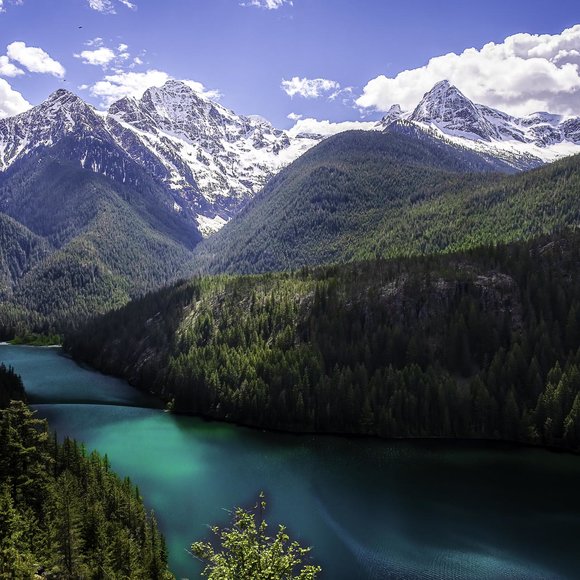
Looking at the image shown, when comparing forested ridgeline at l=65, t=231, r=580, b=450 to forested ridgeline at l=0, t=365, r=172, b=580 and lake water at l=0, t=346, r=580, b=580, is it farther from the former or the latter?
forested ridgeline at l=0, t=365, r=172, b=580

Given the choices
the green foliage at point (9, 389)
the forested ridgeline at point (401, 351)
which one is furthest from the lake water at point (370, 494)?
the green foliage at point (9, 389)

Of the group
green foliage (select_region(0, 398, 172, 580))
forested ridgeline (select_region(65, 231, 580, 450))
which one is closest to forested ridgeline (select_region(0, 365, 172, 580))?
green foliage (select_region(0, 398, 172, 580))

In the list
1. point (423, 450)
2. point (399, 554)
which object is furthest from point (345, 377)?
point (399, 554)

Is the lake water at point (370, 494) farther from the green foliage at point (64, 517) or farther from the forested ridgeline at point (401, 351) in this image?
the green foliage at point (64, 517)

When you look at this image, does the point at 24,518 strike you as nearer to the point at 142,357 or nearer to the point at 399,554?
the point at 399,554

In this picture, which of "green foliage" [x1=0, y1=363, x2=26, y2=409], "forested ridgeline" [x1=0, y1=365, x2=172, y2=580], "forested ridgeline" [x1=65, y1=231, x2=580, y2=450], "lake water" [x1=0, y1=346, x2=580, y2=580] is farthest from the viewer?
"green foliage" [x1=0, y1=363, x2=26, y2=409]

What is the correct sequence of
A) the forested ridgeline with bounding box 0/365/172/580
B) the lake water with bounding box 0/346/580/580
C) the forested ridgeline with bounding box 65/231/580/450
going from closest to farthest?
the forested ridgeline with bounding box 0/365/172/580
the lake water with bounding box 0/346/580/580
the forested ridgeline with bounding box 65/231/580/450
